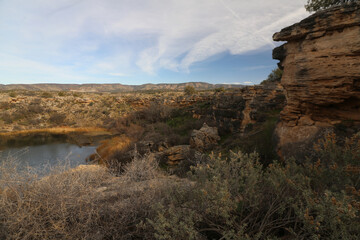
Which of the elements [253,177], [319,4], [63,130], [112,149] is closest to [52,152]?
[112,149]

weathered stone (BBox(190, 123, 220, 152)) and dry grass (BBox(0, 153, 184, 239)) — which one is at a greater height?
dry grass (BBox(0, 153, 184, 239))

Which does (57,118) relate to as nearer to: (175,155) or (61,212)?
(175,155)

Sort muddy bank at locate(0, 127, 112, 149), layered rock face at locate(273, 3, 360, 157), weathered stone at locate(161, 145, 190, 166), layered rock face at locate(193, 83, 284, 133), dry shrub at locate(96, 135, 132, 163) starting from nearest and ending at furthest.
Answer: layered rock face at locate(273, 3, 360, 157) → layered rock face at locate(193, 83, 284, 133) → weathered stone at locate(161, 145, 190, 166) → dry shrub at locate(96, 135, 132, 163) → muddy bank at locate(0, 127, 112, 149)

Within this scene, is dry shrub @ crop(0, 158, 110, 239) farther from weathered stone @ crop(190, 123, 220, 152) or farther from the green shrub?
weathered stone @ crop(190, 123, 220, 152)

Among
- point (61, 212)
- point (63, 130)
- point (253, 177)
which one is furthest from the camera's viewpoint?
point (63, 130)

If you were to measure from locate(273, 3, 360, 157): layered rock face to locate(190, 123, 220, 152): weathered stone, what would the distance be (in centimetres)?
473

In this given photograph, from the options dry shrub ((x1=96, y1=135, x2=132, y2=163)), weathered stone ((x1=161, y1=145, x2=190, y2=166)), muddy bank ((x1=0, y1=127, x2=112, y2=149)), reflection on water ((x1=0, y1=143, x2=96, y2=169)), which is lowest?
reflection on water ((x1=0, y1=143, x2=96, y2=169))

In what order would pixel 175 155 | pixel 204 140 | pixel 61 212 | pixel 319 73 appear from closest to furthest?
1. pixel 61 212
2. pixel 319 73
3. pixel 175 155
4. pixel 204 140

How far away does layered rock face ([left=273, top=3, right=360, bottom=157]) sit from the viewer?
4.32 metres

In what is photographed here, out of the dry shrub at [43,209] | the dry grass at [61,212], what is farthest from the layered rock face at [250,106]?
the dry shrub at [43,209]

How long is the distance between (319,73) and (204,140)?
6984 mm

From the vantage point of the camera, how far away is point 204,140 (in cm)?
1088

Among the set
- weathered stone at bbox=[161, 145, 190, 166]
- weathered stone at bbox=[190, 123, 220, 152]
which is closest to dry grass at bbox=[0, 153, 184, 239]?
weathered stone at bbox=[161, 145, 190, 166]

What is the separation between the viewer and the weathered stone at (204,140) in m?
10.5
